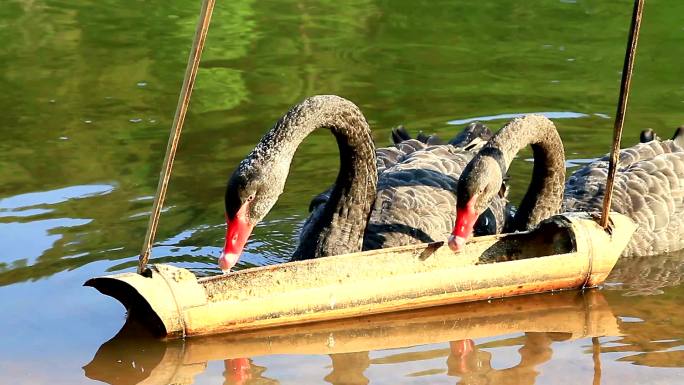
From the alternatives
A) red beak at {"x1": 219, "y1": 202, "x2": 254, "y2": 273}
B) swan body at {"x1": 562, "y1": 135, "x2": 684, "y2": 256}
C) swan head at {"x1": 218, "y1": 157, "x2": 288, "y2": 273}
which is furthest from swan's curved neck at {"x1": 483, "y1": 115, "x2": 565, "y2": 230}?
red beak at {"x1": 219, "y1": 202, "x2": 254, "y2": 273}

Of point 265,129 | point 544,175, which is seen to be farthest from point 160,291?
point 265,129

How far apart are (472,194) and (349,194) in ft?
2.68

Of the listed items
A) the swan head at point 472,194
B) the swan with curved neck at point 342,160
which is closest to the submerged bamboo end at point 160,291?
the swan with curved neck at point 342,160

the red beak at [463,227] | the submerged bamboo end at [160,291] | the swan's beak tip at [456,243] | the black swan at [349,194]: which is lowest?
the submerged bamboo end at [160,291]

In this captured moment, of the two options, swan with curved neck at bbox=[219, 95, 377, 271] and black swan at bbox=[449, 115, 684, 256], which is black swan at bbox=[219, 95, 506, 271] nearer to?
swan with curved neck at bbox=[219, 95, 377, 271]

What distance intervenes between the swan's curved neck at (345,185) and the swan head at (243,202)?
2.29ft

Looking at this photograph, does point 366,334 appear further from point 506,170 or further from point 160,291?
point 506,170

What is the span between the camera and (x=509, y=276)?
264 inches

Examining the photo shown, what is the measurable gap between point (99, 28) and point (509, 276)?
7.64m

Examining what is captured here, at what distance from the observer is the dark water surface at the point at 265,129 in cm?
613

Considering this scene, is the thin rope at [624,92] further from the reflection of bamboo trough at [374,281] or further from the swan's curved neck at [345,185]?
the swan's curved neck at [345,185]

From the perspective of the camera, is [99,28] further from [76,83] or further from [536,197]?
[536,197]

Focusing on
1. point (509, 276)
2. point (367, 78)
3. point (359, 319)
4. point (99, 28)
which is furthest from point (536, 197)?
point (99, 28)

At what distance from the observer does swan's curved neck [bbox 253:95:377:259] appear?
276 inches
